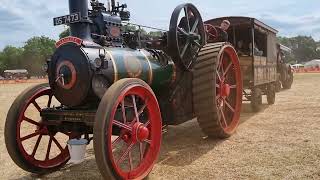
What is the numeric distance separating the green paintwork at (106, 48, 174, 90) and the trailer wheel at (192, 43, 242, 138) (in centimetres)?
51

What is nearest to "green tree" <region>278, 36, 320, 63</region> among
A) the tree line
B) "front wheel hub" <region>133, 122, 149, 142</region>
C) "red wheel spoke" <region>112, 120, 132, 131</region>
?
the tree line

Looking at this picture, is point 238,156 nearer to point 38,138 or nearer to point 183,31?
point 183,31

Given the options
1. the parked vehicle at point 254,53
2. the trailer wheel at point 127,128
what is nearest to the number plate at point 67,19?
the trailer wheel at point 127,128

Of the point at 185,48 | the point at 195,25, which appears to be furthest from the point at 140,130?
the point at 195,25

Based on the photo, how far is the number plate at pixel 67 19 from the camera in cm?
523

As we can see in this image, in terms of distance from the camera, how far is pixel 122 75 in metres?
5.27

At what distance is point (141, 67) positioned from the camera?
5684 millimetres

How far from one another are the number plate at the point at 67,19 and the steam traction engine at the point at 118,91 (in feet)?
0.04

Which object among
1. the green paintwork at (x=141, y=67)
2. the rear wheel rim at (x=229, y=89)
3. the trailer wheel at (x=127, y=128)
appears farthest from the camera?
the rear wheel rim at (x=229, y=89)

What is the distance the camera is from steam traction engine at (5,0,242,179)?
464 cm

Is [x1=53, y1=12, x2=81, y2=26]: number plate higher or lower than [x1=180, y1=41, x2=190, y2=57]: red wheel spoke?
higher

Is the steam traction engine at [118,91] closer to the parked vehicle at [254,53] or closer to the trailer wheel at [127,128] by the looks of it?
the trailer wheel at [127,128]

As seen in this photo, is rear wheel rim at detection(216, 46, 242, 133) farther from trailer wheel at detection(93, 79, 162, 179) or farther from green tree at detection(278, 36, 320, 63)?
green tree at detection(278, 36, 320, 63)

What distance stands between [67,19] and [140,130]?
1804 millimetres
